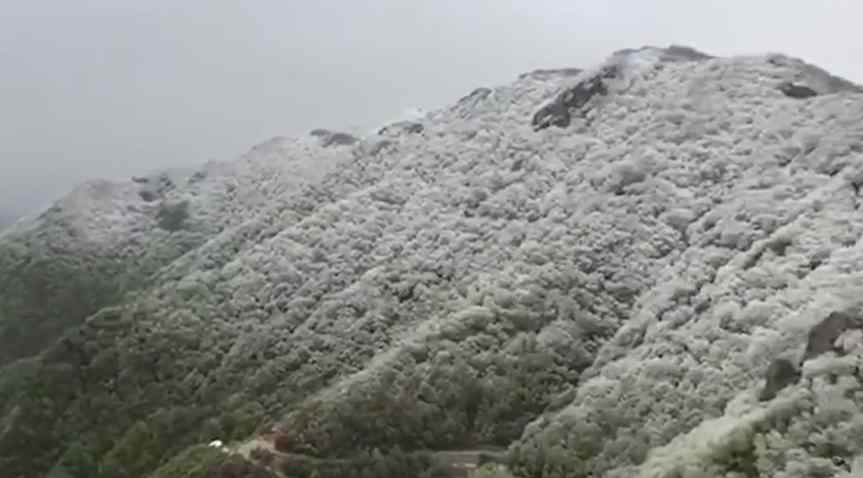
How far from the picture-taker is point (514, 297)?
195 feet

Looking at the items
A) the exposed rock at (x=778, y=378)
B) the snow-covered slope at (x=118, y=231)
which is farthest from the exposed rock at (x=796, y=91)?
the snow-covered slope at (x=118, y=231)

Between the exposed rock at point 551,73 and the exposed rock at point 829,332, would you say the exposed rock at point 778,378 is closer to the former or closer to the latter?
the exposed rock at point 829,332

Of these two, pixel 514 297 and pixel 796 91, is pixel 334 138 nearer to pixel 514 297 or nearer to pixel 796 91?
pixel 796 91

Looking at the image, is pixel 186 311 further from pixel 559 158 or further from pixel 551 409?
pixel 551 409

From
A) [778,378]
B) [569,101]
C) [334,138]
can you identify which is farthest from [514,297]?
[334,138]

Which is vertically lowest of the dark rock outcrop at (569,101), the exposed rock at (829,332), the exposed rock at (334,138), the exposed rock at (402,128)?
the exposed rock at (334,138)

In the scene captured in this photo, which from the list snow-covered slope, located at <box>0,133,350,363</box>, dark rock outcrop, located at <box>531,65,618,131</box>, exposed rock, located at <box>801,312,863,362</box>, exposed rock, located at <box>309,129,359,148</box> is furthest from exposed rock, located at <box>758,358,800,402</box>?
exposed rock, located at <box>309,129,359,148</box>

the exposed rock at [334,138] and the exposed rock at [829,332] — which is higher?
the exposed rock at [829,332]

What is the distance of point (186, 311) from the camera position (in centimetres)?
7919

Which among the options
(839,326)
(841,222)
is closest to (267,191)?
(841,222)

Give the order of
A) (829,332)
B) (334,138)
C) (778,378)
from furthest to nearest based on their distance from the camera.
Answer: (334,138) → (829,332) → (778,378)

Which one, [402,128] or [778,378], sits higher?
[778,378]

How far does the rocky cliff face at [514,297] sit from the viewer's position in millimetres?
42656

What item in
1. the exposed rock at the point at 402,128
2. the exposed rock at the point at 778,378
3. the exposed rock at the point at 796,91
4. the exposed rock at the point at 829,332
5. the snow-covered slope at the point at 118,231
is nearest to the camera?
the exposed rock at the point at 778,378
